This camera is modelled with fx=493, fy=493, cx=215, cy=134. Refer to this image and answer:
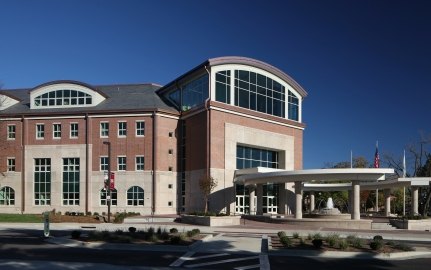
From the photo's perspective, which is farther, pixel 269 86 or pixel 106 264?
pixel 269 86

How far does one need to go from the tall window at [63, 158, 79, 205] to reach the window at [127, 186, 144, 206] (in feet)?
20.1

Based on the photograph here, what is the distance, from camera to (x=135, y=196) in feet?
179

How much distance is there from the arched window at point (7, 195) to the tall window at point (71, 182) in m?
6.38

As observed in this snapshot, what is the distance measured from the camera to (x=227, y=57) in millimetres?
53906

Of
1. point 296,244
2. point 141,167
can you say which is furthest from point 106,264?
point 141,167

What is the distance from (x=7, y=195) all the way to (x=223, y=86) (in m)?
28.0

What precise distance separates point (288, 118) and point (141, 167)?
19210mm

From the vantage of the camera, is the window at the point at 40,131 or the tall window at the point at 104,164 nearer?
the tall window at the point at 104,164

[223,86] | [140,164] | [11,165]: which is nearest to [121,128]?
[140,164]

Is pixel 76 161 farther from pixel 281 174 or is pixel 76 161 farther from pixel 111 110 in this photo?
pixel 281 174

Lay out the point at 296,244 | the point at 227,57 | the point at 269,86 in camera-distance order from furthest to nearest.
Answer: the point at 269,86
the point at 227,57
the point at 296,244

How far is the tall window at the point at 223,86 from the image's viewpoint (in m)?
53.8

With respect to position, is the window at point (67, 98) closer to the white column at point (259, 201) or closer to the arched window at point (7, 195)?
the arched window at point (7, 195)

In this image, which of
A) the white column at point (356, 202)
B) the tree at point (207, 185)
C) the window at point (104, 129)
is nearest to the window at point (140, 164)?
the window at point (104, 129)
